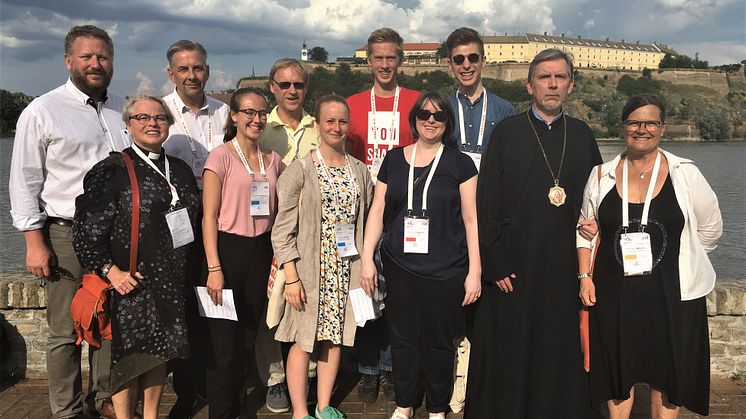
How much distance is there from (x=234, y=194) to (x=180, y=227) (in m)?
0.36

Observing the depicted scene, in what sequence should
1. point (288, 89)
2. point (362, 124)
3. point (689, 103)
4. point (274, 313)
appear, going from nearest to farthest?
point (274, 313) < point (288, 89) < point (362, 124) < point (689, 103)

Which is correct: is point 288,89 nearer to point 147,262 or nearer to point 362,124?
point 362,124

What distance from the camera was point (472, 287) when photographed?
118 inches

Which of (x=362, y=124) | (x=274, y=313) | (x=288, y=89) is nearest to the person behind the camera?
(x=274, y=313)

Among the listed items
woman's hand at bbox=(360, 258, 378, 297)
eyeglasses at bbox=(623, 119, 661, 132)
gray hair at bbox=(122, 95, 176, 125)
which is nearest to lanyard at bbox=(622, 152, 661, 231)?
eyeglasses at bbox=(623, 119, 661, 132)

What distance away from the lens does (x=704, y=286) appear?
2.72 m

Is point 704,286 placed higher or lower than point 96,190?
lower

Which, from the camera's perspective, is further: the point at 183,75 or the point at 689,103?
the point at 689,103

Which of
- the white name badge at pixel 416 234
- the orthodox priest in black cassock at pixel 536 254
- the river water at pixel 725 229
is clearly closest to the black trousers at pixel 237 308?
the white name badge at pixel 416 234

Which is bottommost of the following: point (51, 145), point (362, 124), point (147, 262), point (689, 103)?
point (147, 262)

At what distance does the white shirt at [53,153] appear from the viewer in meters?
3.08

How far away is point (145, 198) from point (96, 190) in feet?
0.77

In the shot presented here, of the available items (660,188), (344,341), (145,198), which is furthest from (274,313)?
(660,188)

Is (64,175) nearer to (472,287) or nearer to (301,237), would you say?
(301,237)
